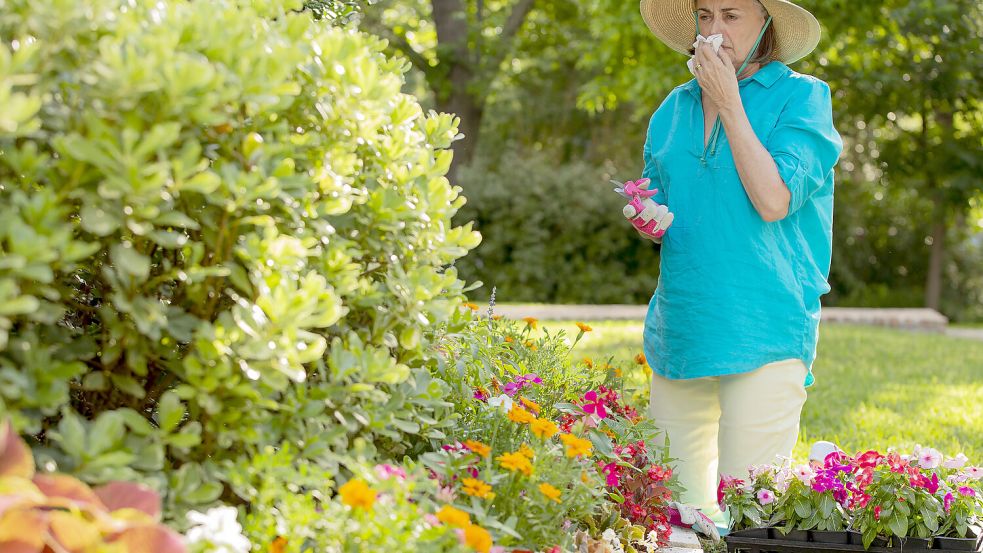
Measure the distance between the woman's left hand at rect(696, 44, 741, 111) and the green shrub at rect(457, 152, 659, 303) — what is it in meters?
10.5

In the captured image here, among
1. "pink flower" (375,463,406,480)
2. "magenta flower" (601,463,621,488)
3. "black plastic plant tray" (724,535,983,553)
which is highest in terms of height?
"pink flower" (375,463,406,480)

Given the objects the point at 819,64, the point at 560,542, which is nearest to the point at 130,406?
the point at 560,542

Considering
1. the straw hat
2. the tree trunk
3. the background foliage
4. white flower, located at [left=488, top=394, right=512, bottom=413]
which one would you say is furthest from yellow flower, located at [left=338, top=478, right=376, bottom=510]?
the tree trunk

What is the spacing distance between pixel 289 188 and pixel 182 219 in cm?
26

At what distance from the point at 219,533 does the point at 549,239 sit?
40.2 ft

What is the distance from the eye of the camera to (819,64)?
13.1m

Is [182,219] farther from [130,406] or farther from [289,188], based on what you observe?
[130,406]

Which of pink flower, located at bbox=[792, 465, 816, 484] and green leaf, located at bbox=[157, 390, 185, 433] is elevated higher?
green leaf, located at bbox=[157, 390, 185, 433]

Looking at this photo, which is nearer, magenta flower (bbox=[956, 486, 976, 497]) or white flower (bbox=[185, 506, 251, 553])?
white flower (bbox=[185, 506, 251, 553])

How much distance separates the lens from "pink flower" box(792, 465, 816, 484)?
2742 mm

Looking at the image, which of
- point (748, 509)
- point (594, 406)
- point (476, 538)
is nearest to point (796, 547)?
point (748, 509)

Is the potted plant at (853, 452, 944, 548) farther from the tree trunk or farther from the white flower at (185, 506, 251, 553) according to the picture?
the tree trunk

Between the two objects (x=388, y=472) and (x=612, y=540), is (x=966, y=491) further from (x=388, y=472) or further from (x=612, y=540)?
(x=388, y=472)

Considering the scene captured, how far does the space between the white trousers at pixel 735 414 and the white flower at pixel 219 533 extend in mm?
1688
